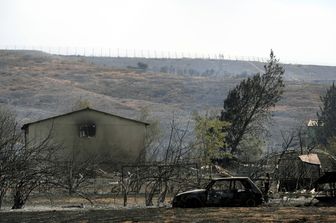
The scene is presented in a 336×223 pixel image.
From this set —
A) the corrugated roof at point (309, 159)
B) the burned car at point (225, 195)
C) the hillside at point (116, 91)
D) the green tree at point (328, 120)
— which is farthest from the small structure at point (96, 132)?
the hillside at point (116, 91)

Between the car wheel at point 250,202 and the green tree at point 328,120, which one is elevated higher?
the car wheel at point 250,202

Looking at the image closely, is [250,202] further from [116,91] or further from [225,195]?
[116,91]

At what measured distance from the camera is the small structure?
5484 cm

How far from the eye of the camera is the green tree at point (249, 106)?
62.0 metres

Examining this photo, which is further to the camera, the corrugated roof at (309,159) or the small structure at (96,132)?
the small structure at (96,132)

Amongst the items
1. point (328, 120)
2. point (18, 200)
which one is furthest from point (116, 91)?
point (18, 200)

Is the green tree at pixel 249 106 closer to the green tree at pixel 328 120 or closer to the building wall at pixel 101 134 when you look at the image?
the building wall at pixel 101 134

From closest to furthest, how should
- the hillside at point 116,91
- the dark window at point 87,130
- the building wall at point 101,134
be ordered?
the building wall at point 101,134, the dark window at point 87,130, the hillside at point 116,91

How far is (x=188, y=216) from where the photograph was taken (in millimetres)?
19953

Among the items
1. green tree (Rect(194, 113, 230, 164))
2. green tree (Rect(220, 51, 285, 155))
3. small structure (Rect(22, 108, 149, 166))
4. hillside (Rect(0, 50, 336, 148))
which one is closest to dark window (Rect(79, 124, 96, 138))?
small structure (Rect(22, 108, 149, 166))

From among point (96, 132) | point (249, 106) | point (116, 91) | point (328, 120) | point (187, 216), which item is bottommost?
point (116, 91)

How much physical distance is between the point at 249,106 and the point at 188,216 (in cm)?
4429

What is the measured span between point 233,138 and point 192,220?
143ft

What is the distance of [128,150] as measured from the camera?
5625 centimetres
